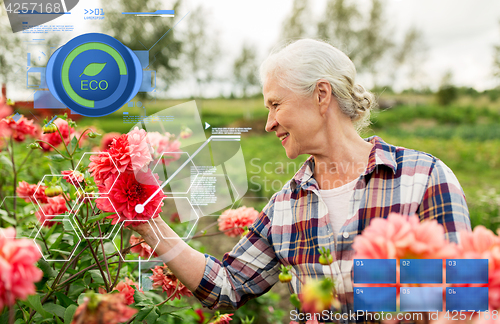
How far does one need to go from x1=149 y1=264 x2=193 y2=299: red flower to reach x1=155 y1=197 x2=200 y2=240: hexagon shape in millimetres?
107

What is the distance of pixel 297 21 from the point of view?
1.81 m

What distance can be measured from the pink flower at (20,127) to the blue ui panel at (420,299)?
1079 millimetres

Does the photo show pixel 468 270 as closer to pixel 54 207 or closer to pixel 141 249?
pixel 141 249

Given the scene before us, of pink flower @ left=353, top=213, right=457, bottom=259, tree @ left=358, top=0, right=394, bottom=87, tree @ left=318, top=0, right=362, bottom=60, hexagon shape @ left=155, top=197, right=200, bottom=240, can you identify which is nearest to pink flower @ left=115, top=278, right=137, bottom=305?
hexagon shape @ left=155, top=197, right=200, bottom=240

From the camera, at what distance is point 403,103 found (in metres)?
5.84

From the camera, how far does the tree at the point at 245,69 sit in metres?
1.28

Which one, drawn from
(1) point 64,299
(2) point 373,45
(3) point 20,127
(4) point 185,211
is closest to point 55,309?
(1) point 64,299

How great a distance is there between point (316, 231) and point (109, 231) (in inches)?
21.4

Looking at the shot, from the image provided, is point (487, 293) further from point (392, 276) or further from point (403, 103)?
point (403, 103)

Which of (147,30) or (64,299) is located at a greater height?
(147,30)

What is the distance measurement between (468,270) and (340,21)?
9.22ft

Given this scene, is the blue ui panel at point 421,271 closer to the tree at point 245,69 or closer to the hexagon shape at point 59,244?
the hexagon shape at point 59,244

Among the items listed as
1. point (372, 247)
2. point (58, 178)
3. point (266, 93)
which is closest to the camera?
point (372, 247)

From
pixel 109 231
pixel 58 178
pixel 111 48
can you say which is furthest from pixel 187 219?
pixel 111 48
